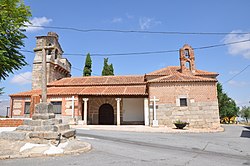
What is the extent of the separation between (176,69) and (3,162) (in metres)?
18.5

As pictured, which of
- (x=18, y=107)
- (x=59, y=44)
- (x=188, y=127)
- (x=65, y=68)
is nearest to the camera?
(x=188, y=127)

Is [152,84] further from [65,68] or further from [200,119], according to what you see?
[65,68]

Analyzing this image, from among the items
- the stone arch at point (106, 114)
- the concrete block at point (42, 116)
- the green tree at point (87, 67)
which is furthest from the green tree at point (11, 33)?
the green tree at point (87, 67)

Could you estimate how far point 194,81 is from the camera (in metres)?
15.5

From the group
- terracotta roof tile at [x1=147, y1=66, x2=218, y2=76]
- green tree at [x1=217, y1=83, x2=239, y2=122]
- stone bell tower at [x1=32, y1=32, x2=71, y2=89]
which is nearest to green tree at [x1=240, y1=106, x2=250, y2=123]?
green tree at [x1=217, y1=83, x2=239, y2=122]

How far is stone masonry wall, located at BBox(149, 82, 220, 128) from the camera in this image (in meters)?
15.0

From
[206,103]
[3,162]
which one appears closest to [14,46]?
[3,162]

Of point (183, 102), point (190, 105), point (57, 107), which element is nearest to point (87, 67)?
point (57, 107)

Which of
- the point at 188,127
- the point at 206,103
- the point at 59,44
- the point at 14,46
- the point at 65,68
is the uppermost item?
the point at 59,44

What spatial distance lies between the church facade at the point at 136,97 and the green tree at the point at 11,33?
5.49 feet

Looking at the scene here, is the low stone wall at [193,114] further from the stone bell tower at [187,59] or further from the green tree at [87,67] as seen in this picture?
the green tree at [87,67]

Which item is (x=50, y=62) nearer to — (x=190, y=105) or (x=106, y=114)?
(x=106, y=114)

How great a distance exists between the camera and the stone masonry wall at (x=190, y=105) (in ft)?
49.3

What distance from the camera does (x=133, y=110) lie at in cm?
1916
